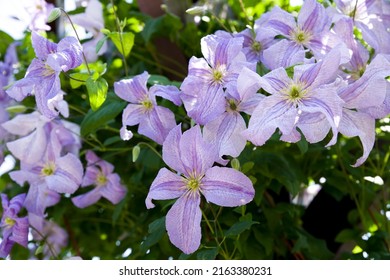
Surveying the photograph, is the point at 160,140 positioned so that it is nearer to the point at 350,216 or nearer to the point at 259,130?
the point at 259,130

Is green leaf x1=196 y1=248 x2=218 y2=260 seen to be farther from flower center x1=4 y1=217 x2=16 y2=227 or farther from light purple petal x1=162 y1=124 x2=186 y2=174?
flower center x1=4 y1=217 x2=16 y2=227

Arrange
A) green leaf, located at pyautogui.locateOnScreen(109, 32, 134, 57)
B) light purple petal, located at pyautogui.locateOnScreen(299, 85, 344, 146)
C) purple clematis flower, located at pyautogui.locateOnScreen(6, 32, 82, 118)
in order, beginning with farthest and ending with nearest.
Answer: green leaf, located at pyautogui.locateOnScreen(109, 32, 134, 57), purple clematis flower, located at pyautogui.locateOnScreen(6, 32, 82, 118), light purple petal, located at pyautogui.locateOnScreen(299, 85, 344, 146)

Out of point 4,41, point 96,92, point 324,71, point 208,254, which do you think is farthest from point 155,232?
point 4,41

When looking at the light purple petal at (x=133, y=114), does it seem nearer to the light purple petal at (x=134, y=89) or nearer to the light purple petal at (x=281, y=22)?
the light purple petal at (x=134, y=89)

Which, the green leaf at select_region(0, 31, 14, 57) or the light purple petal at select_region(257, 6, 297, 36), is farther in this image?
the green leaf at select_region(0, 31, 14, 57)

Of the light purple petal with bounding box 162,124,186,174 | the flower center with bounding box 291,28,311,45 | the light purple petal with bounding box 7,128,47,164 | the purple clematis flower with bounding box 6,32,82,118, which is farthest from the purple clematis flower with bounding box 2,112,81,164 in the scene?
the flower center with bounding box 291,28,311,45

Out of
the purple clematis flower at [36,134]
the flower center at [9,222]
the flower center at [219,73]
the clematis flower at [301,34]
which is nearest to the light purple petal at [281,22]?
the clematis flower at [301,34]
